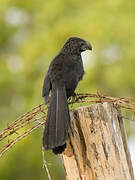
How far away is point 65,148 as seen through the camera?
2980 mm

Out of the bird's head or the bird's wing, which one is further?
the bird's head

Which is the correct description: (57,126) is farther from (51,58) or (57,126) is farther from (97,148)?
(51,58)

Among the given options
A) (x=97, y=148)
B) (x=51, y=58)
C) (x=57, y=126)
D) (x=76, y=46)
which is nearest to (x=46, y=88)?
(x=76, y=46)

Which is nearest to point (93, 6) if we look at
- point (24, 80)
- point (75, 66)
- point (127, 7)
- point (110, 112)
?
point (127, 7)

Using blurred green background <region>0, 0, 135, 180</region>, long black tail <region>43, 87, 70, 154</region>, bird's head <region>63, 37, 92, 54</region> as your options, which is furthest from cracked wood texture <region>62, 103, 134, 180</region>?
blurred green background <region>0, 0, 135, 180</region>

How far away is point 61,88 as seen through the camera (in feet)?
11.9

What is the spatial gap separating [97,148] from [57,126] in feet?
1.06

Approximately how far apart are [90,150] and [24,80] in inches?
412

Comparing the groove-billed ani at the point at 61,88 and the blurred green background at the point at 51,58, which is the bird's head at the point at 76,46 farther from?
the blurred green background at the point at 51,58

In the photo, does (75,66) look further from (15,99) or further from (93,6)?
(93,6)

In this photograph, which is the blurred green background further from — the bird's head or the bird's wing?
the bird's wing

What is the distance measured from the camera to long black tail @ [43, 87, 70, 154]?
2.96 metres

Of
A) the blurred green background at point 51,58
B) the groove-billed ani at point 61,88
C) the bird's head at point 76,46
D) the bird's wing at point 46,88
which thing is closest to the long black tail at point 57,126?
the groove-billed ani at point 61,88

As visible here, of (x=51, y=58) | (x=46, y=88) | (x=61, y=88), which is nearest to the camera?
(x=61, y=88)
